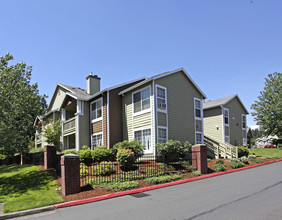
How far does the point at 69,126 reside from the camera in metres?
22.6

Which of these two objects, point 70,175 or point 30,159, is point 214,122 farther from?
point 70,175

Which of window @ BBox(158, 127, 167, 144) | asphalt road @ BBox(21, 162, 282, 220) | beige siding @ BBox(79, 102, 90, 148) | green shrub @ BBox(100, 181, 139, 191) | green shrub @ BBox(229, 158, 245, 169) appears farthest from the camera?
beige siding @ BBox(79, 102, 90, 148)

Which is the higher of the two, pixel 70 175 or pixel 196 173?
pixel 70 175

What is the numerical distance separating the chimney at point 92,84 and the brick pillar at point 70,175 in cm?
1414

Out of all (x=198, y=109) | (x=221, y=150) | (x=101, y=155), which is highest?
(x=198, y=109)

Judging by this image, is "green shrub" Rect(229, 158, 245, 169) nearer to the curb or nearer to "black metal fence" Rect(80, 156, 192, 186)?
"black metal fence" Rect(80, 156, 192, 186)

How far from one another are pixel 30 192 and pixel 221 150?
16380 mm

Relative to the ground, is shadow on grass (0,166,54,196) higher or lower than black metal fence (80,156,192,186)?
lower

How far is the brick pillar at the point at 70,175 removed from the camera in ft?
29.7

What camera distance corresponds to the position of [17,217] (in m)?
6.98

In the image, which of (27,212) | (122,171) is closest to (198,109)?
(122,171)

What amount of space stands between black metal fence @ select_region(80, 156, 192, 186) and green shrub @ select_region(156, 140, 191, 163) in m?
0.46

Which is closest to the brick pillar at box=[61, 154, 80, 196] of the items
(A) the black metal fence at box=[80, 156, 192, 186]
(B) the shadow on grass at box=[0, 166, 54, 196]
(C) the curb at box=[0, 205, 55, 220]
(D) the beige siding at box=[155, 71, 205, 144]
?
(A) the black metal fence at box=[80, 156, 192, 186]

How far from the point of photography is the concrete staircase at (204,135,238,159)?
19.7m
